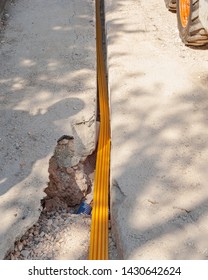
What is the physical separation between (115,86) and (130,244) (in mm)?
1968

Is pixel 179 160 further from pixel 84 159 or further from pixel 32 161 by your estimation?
pixel 32 161

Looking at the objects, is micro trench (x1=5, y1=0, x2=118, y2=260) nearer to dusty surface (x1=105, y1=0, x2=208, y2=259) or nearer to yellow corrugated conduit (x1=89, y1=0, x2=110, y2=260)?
yellow corrugated conduit (x1=89, y1=0, x2=110, y2=260)

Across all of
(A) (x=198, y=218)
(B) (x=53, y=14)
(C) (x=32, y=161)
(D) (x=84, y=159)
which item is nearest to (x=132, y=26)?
(B) (x=53, y=14)

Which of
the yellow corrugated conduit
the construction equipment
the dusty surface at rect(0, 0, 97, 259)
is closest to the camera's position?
the yellow corrugated conduit

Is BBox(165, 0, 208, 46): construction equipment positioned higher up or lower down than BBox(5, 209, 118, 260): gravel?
higher up

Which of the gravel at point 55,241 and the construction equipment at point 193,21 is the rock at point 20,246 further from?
the construction equipment at point 193,21

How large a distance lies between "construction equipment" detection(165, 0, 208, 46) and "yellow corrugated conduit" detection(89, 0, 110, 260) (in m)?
1.04

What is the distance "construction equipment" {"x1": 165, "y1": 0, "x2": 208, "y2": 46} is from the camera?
4.21 m

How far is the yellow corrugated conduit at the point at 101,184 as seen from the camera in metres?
2.98

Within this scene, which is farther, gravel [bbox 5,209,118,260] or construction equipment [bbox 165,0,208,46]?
construction equipment [bbox 165,0,208,46]

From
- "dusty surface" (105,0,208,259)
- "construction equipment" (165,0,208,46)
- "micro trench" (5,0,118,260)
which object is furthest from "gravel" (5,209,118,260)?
"construction equipment" (165,0,208,46)

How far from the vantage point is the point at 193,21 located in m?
4.47

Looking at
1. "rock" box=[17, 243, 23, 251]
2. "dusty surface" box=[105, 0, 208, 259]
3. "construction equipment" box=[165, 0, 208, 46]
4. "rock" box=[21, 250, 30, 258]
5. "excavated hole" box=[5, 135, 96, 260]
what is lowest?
"excavated hole" box=[5, 135, 96, 260]

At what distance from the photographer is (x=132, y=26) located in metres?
5.39
